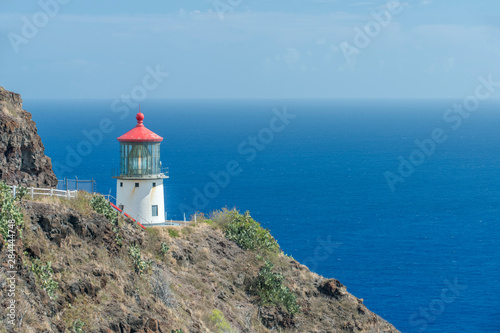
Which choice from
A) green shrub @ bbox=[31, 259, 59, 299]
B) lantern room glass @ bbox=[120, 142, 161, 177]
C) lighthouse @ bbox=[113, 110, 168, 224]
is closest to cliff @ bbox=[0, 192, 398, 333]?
green shrub @ bbox=[31, 259, 59, 299]

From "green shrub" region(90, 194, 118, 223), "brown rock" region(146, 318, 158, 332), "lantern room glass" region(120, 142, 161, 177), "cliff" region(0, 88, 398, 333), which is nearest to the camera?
"cliff" region(0, 88, 398, 333)

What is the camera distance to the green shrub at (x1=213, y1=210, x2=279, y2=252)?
3794 centimetres

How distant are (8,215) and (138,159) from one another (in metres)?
14.0

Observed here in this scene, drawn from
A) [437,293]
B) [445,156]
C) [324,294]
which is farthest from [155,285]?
[445,156]

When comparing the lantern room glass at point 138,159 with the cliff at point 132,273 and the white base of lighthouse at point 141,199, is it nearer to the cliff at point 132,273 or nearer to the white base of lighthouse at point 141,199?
the white base of lighthouse at point 141,199

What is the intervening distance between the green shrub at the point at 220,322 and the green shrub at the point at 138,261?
11.1 ft

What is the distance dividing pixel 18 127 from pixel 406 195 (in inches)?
3847

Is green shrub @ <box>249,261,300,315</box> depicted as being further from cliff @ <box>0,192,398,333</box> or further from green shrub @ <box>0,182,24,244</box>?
green shrub @ <box>0,182,24,244</box>

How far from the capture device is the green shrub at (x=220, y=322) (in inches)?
1159

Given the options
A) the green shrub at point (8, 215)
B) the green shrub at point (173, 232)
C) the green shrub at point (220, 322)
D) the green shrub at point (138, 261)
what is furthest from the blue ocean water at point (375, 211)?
the green shrub at point (8, 215)

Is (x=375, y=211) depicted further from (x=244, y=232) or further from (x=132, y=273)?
(x=132, y=273)

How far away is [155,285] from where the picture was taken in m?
28.9

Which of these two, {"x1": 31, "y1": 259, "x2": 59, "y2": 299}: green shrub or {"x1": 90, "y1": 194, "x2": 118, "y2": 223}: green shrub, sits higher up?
{"x1": 90, "y1": 194, "x2": 118, "y2": 223}: green shrub

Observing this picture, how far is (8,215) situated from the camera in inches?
922
